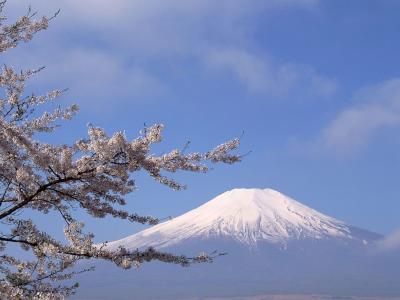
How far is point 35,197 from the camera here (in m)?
8.96

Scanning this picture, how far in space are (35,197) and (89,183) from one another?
903 mm

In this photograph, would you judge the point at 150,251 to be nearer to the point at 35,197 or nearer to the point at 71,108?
the point at 35,197

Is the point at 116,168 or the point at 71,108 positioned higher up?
the point at 71,108

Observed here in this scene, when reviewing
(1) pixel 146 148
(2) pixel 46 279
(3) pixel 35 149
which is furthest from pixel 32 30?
(2) pixel 46 279

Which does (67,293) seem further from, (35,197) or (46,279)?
(35,197)

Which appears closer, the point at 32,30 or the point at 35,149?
the point at 35,149

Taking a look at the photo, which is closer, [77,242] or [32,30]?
[77,242]

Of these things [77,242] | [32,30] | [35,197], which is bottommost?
[77,242]

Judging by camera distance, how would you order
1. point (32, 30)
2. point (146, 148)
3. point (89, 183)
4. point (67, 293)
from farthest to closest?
1. point (32, 30)
2. point (67, 293)
3. point (89, 183)
4. point (146, 148)

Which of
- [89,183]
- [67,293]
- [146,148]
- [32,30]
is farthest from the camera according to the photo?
[32,30]

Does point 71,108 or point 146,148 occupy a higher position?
point 71,108

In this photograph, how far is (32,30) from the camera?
9.76 meters

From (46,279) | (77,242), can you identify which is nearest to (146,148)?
(77,242)

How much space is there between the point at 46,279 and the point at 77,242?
1541mm
